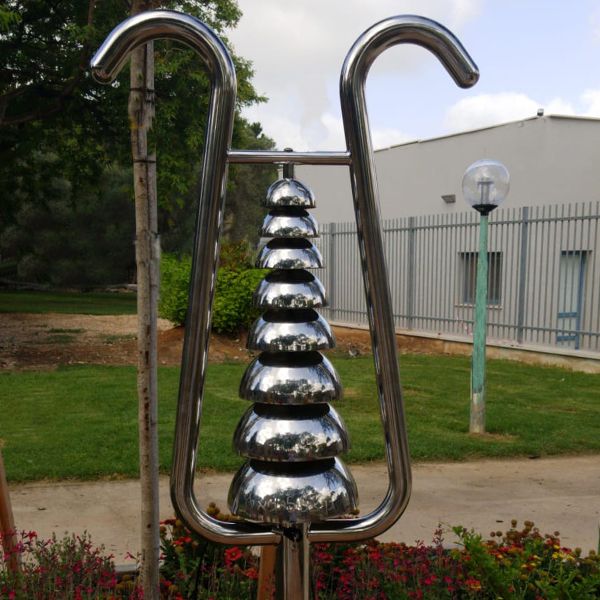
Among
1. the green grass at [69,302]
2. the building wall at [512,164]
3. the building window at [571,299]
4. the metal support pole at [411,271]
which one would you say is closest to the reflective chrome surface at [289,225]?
the building window at [571,299]

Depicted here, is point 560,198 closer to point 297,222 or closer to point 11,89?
point 11,89

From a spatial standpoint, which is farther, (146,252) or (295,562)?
(146,252)

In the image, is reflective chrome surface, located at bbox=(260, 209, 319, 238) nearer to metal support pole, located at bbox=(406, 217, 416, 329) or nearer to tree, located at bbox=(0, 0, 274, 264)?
tree, located at bbox=(0, 0, 274, 264)

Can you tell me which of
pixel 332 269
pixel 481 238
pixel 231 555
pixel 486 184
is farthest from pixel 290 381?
pixel 332 269

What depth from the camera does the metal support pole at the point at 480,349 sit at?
698 centimetres

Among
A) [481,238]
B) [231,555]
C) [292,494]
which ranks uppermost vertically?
[481,238]

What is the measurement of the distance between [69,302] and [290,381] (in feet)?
81.4

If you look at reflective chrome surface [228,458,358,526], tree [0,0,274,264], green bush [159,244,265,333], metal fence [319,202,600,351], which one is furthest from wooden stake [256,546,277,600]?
green bush [159,244,265,333]

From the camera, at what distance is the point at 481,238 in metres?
6.98

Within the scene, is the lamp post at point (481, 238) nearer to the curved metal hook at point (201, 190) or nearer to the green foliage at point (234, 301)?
the curved metal hook at point (201, 190)

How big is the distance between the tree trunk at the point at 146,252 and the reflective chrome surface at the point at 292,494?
129 centimetres

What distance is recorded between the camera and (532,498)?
17.3ft

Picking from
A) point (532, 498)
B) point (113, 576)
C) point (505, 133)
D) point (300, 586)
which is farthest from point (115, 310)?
point (300, 586)

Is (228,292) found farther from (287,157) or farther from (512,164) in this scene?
(287,157)
